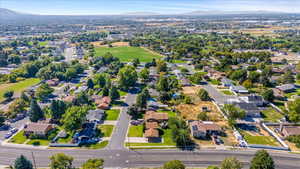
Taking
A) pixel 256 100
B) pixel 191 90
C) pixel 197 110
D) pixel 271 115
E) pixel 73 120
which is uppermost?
pixel 73 120

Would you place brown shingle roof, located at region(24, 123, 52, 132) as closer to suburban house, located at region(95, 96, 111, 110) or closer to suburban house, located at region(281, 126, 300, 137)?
Result: suburban house, located at region(95, 96, 111, 110)

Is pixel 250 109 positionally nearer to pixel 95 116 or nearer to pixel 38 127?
pixel 95 116

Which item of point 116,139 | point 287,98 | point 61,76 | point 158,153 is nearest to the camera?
point 158,153

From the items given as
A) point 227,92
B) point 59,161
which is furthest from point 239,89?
point 59,161

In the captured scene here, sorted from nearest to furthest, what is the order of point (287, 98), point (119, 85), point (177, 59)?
point (287, 98) → point (119, 85) → point (177, 59)

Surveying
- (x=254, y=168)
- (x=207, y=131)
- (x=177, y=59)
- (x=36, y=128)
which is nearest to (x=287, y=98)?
(x=207, y=131)

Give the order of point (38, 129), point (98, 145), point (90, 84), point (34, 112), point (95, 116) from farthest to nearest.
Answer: point (90, 84) → point (95, 116) → point (34, 112) → point (38, 129) → point (98, 145)

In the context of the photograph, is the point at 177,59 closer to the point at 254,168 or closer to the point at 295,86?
the point at 295,86
